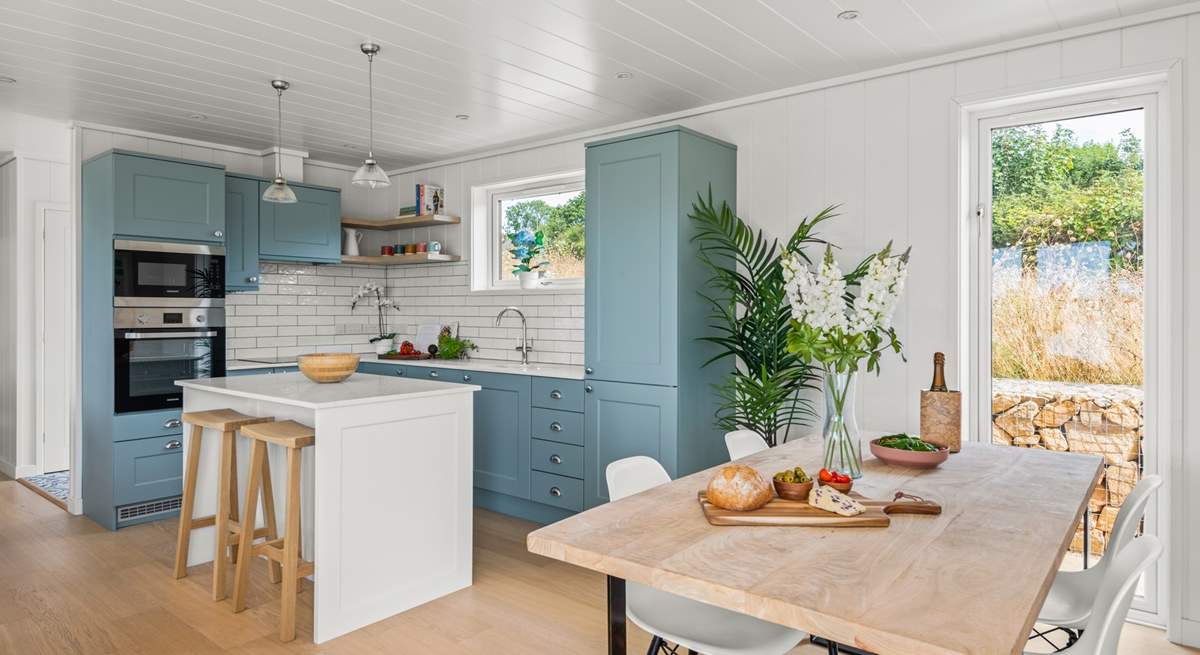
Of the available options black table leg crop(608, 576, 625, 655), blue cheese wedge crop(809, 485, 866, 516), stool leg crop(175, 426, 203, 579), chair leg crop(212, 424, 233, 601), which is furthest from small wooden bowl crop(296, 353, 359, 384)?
blue cheese wedge crop(809, 485, 866, 516)

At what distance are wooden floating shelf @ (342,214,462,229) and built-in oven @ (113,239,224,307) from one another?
114 cm

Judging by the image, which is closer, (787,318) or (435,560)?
(435,560)

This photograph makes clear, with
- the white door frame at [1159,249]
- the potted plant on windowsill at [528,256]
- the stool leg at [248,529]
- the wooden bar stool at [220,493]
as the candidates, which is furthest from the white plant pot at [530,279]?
the white door frame at [1159,249]

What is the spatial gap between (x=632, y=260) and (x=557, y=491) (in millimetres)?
1465

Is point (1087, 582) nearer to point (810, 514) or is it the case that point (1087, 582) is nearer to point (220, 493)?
point (810, 514)

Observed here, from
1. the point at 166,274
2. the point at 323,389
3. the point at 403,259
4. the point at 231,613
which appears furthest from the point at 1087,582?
the point at 166,274

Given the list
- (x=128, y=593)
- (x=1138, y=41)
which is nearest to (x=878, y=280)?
(x=1138, y=41)

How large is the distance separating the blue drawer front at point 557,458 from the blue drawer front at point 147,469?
6.90ft

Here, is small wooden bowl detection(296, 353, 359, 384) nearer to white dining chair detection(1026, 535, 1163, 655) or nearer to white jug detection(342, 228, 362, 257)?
white jug detection(342, 228, 362, 257)

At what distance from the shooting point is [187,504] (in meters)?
3.60

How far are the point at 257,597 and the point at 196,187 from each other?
266cm

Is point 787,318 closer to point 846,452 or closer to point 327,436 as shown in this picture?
point 846,452

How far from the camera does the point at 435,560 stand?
11.0 ft

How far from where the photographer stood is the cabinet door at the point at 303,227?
523 cm
